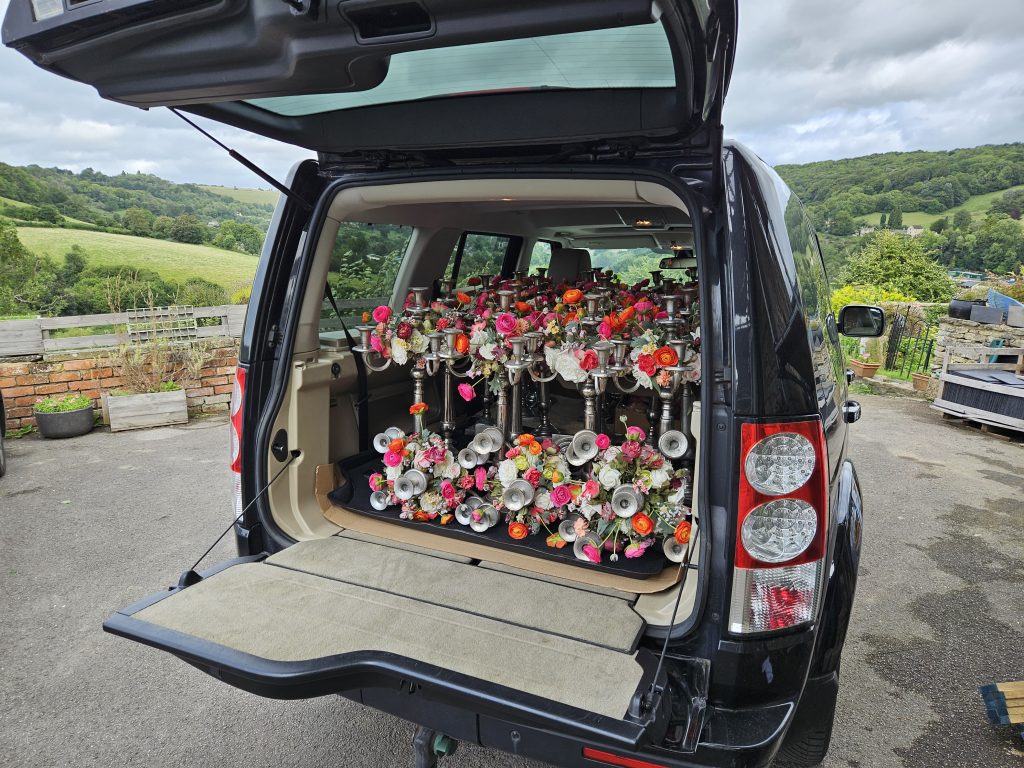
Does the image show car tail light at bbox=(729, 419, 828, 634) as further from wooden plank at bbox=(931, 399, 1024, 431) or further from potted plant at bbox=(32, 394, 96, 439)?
wooden plank at bbox=(931, 399, 1024, 431)

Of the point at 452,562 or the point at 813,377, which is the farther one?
the point at 452,562

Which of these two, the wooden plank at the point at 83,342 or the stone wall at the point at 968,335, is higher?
the wooden plank at the point at 83,342

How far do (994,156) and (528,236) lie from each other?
46588 millimetres

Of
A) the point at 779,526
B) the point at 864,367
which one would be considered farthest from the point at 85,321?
the point at 864,367

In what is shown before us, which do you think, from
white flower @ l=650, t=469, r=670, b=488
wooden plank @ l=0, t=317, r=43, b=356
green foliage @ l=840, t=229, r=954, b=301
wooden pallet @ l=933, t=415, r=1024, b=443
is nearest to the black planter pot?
wooden plank @ l=0, t=317, r=43, b=356

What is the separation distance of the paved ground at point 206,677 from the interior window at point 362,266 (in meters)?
1.63

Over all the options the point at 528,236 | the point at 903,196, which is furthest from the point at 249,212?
the point at 903,196

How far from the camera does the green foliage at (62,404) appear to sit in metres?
6.22

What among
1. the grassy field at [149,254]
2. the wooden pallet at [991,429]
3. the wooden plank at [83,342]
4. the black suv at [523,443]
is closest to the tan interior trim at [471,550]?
the black suv at [523,443]

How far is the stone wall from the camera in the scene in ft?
27.9

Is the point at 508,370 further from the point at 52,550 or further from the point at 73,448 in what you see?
the point at 73,448

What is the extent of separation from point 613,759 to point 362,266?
2.23 metres

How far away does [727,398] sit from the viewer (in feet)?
5.00

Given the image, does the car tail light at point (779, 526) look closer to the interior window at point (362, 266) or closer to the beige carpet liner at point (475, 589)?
the beige carpet liner at point (475, 589)
